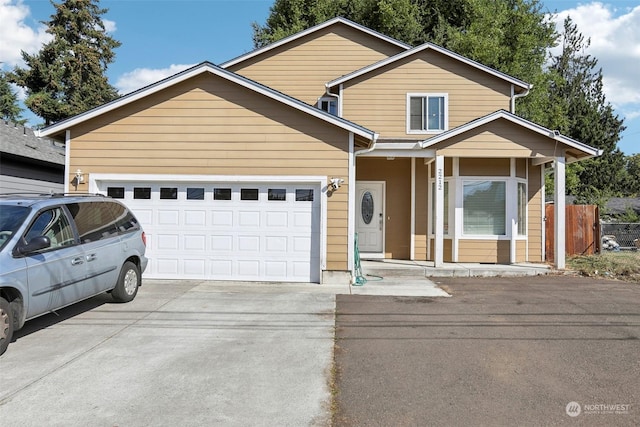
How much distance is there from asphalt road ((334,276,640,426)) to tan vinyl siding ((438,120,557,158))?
12.7ft

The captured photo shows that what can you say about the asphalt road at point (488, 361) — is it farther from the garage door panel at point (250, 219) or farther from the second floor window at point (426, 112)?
the second floor window at point (426, 112)

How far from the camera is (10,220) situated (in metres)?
5.32

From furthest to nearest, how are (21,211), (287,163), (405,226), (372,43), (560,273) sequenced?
(372,43), (405,226), (560,273), (287,163), (21,211)

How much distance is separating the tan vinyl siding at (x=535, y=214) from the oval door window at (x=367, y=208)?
4.38m

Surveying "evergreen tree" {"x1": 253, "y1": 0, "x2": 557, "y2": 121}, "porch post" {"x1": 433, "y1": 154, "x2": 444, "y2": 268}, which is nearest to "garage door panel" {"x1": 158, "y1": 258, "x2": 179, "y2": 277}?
"porch post" {"x1": 433, "y1": 154, "x2": 444, "y2": 268}

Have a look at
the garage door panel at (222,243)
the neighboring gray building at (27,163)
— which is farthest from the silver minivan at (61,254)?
the neighboring gray building at (27,163)

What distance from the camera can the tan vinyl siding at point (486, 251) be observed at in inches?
465

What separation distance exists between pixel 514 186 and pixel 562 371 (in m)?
8.25

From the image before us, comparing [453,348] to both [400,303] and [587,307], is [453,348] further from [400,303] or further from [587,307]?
[587,307]

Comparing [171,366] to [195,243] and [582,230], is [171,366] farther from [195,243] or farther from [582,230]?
[582,230]

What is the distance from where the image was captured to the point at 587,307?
7266 millimetres

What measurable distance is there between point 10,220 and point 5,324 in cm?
126

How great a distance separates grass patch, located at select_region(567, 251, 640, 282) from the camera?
35.0ft

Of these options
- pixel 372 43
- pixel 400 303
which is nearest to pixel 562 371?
pixel 400 303
